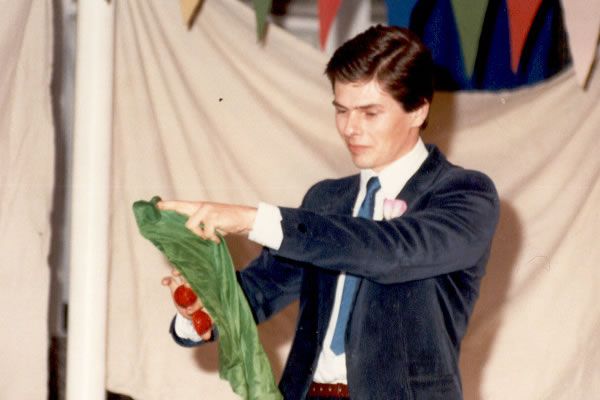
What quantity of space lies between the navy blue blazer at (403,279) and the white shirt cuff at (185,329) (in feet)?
0.55

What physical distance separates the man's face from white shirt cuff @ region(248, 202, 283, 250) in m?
0.26

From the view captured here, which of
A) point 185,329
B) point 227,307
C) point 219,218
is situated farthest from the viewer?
point 185,329

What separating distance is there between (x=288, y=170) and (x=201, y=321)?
104cm

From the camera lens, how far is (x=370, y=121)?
1.54 metres

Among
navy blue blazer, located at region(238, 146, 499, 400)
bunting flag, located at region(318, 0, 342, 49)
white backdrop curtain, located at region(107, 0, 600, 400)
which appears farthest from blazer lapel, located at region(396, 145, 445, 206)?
white backdrop curtain, located at region(107, 0, 600, 400)

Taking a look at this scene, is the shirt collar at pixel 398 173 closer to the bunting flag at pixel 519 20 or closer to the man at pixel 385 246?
the man at pixel 385 246

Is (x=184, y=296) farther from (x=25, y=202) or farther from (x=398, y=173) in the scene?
(x=25, y=202)

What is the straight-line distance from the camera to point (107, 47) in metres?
2.22

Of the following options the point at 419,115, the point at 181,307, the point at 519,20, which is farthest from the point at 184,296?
the point at 519,20

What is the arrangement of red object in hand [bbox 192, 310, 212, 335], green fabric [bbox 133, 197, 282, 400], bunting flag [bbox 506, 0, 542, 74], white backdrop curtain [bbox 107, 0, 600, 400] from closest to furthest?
1. green fabric [bbox 133, 197, 282, 400]
2. red object in hand [bbox 192, 310, 212, 335]
3. bunting flag [bbox 506, 0, 542, 74]
4. white backdrop curtain [bbox 107, 0, 600, 400]

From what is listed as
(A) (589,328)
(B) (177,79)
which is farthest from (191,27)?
(A) (589,328)

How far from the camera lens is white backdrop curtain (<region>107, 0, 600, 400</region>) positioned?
248cm

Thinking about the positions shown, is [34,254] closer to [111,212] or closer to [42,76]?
[111,212]

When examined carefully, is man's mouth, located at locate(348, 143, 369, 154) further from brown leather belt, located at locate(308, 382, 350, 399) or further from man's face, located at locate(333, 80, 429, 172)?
brown leather belt, located at locate(308, 382, 350, 399)
